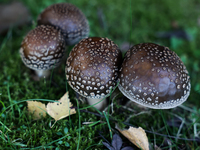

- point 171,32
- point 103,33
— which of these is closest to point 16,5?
point 103,33

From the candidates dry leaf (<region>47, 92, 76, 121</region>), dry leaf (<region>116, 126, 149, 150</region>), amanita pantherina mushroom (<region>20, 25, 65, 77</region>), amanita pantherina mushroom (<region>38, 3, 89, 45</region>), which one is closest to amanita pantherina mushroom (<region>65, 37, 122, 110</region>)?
dry leaf (<region>47, 92, 76, 121</region>)

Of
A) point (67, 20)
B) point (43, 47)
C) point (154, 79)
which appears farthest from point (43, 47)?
point (154, 79)

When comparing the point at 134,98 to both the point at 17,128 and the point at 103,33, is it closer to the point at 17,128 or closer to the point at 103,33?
the point at 17,128

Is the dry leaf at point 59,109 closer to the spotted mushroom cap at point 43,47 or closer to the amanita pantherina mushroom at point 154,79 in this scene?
the spotted mushroom cap at point 43,47

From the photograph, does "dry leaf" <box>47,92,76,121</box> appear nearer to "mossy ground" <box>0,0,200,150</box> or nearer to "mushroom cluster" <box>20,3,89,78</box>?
"mossy ground" <box>0,0,200,150</box>

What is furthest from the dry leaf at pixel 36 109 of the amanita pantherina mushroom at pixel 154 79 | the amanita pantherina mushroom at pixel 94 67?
the amanita pantherina mushroom at pixel 154 79

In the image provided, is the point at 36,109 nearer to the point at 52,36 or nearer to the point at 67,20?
the point at 52,36
